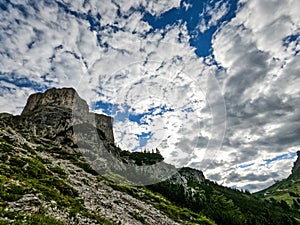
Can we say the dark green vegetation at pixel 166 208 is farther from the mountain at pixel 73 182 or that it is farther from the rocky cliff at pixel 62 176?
the rocky cliff at pixel 62 176

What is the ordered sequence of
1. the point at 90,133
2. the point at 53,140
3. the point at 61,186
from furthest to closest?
the point at 90,133
the point at 53,140
the point at 61,186

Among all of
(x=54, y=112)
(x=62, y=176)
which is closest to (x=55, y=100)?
(x=54, y=112)

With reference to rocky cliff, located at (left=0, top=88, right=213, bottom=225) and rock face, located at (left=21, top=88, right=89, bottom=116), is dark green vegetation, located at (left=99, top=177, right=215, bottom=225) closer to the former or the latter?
rocky cliff, located at (left=0, top=88, right=213, bottom=225)

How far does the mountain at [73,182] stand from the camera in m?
26.4

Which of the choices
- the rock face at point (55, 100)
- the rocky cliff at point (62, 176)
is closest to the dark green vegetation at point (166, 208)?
the rocky cliff at point (62, 176)

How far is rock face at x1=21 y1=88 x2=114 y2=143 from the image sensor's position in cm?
14700

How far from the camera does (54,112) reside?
16312 cm

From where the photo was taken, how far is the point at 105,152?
152 m

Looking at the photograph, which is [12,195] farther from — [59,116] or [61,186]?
[59,116]

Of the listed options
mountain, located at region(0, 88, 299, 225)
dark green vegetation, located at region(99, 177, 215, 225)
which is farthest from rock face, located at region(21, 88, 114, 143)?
dark green vegetation, located at region(99, 177, 215, 225)

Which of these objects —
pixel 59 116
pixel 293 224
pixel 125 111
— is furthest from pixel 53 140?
pixel 293 224

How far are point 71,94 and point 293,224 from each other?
185 m

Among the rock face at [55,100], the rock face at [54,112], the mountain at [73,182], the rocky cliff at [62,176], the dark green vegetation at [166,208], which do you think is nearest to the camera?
the rocky cliff at [62,176]

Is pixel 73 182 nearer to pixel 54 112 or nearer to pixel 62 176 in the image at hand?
pixel 62 176
